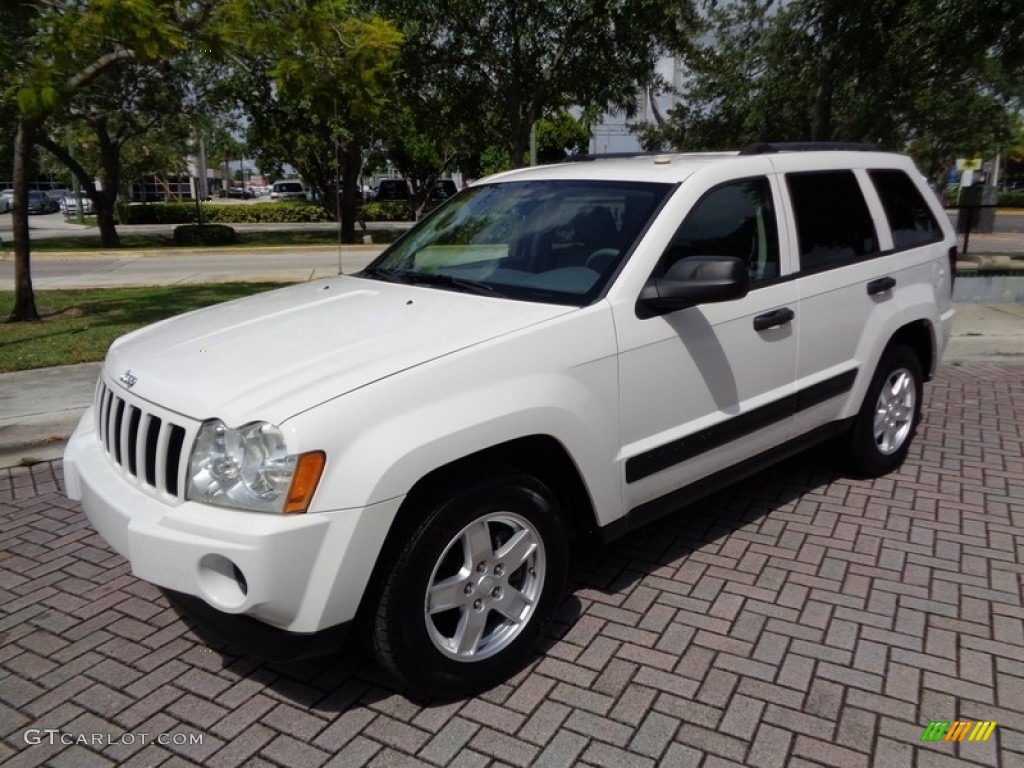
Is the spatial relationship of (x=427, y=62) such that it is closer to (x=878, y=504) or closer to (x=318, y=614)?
(x=878, y=504)

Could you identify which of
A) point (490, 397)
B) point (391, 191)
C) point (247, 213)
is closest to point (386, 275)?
point (490, 397)

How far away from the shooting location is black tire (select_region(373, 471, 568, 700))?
2689mm

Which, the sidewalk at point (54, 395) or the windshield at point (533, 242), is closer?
the windshield at point (533, 242)

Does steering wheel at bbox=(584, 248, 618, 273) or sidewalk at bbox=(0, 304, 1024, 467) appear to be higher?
steering wheel at bbox=(584, 248, 618, 273)

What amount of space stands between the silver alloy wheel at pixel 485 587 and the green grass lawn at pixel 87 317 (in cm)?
604

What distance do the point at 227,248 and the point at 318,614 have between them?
77.8 feet

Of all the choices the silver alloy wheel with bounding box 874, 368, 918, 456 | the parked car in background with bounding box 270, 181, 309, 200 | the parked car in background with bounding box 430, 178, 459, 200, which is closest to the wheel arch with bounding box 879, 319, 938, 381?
the silver alloy wheel with bounding box 874, 368, 918, 456

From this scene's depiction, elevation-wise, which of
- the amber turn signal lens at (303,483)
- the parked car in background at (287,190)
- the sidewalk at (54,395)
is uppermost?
the parked car in background at (287,190)

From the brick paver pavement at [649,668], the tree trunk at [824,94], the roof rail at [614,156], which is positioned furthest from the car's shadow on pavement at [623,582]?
the tree trunk at [824,94]

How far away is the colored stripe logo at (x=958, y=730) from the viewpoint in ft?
8.93

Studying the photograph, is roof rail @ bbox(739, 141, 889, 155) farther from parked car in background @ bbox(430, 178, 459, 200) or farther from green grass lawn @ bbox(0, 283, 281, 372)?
parked car in background @ bbox(430, 178, 459, 200)

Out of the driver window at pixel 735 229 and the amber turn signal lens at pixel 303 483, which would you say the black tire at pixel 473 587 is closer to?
the amber turn signal lens at pixel 303 483

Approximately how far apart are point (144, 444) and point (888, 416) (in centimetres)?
399

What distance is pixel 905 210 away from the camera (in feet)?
16.0
